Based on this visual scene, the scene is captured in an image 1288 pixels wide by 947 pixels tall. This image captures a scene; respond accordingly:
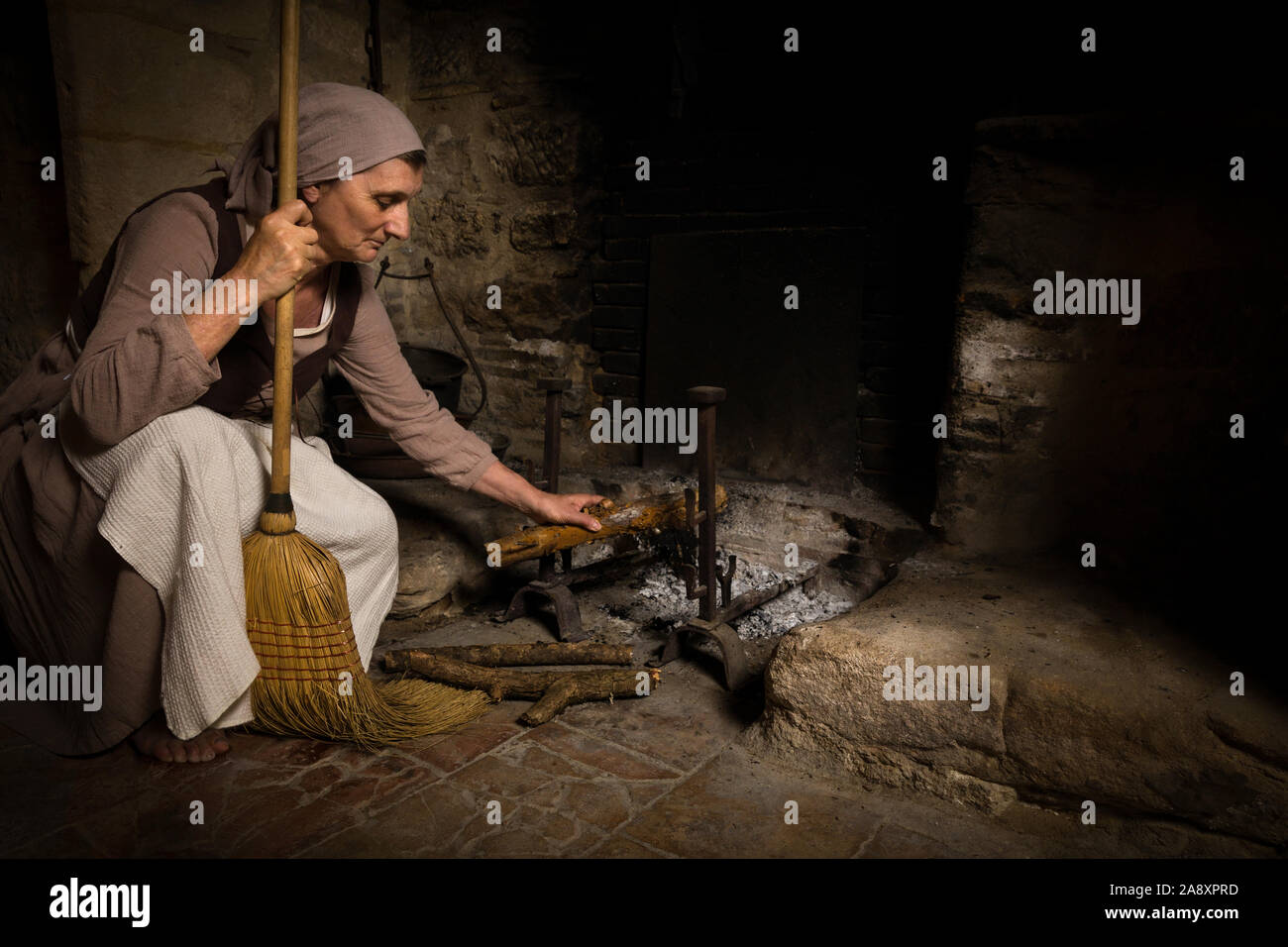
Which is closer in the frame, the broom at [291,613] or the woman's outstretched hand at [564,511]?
the broom at [291,613]

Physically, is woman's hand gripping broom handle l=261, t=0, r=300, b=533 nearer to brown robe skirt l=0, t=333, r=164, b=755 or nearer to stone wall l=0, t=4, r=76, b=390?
brown robe skirt l=0, t=333, r=164, b=755

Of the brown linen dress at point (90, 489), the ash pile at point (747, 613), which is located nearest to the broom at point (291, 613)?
the brown linen dress at point (90, 489)

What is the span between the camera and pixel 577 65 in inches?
152

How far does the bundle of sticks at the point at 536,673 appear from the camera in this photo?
2.35m

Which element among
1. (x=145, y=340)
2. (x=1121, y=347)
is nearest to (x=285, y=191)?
(x=145, y=340)

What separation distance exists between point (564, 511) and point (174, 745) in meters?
1.13

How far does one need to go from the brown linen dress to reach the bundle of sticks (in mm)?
713

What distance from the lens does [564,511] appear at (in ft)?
8.29

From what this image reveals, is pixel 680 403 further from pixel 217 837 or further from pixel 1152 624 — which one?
pixel 217 837

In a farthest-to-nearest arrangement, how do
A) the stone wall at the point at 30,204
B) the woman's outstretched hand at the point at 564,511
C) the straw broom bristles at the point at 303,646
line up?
the stone wall at the point at 30,204
the woman's outstretched hand at the point at 564,511
the straw broom bristles at the point at 303,646

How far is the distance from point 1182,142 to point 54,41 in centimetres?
364

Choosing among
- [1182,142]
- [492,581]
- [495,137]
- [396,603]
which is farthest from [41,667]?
[1182,142]

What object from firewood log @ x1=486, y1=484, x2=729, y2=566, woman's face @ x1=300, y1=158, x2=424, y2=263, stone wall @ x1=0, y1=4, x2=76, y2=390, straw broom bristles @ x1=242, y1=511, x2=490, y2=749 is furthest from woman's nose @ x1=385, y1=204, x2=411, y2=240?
stone wall @ x1=0, y1=4, x2=76, y2=390

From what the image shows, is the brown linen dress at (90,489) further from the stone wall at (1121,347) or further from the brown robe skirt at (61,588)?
the stone wall at (1121,347)
